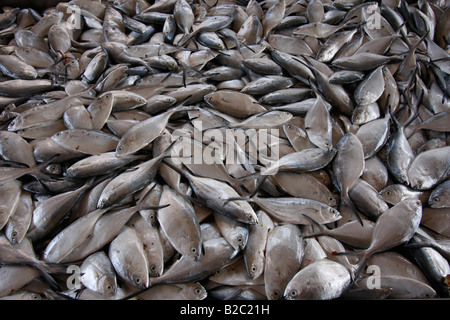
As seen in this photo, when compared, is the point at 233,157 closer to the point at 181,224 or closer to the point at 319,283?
the point at 181,224

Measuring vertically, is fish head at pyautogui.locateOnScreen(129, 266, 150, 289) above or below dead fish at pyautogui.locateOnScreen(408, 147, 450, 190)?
below

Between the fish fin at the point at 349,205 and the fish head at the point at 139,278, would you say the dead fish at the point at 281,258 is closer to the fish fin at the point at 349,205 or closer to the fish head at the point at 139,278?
the fish fin at the point at 349,205

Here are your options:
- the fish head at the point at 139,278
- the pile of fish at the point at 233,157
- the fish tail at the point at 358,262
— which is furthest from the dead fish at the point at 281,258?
the fish head at the point at 139,278

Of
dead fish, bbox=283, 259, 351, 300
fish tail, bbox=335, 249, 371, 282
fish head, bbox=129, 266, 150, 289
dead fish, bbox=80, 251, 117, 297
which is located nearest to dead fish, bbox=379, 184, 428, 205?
fish tail, bbox=335, 249, 371, 282

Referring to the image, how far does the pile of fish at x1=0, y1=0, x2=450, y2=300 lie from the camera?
1048 mm

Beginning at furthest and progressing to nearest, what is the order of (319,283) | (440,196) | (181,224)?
1. (440,196)
2. (181,224)
3. (319,283)

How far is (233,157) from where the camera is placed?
128 cm

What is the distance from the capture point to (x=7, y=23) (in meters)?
2.16

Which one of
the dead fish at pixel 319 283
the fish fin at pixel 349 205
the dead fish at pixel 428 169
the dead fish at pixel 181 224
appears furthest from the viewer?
the dead fish at pixel 428 169

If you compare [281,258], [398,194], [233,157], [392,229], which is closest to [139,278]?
[281,258]

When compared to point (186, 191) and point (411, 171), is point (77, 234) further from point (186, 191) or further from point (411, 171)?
point (411, 171)

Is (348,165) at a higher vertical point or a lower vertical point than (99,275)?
higher

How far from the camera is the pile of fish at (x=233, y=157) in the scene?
105 centimetres

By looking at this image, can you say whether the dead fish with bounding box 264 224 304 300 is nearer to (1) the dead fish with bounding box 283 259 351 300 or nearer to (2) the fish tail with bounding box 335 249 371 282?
(1) the dead fish with bounding box 283 259 351 300
